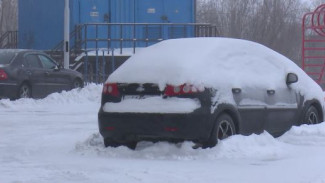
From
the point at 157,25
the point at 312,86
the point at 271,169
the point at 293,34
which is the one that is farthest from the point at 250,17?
the point at 271,169

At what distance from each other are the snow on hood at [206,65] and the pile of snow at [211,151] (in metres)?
0.77

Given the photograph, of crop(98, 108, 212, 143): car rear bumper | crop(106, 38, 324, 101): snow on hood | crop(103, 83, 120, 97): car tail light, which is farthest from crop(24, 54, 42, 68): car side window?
crop(98, 108, 212, 143): car rear bumper

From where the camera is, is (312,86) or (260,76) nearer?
(260,76)

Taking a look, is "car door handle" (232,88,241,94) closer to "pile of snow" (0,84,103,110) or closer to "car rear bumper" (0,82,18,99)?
"pile of snow" (0,84,103,110)

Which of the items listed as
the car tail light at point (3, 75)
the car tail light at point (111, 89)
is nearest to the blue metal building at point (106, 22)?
the car tail light at point (3, 75)

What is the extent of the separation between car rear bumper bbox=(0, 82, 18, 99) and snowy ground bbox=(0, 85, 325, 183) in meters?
6.08

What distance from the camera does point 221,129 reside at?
33.4 feet

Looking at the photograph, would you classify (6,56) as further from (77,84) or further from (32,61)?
(77,84)

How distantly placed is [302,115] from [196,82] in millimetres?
2768

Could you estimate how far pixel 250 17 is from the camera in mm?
48812

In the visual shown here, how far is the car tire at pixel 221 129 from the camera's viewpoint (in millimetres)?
9992

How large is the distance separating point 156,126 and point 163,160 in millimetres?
479

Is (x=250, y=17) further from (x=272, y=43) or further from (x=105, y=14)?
(x=105, y=14)

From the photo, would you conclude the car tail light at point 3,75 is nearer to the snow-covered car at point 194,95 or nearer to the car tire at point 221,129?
the snow-covered car at point 194,95
